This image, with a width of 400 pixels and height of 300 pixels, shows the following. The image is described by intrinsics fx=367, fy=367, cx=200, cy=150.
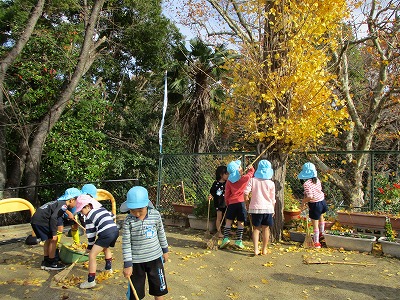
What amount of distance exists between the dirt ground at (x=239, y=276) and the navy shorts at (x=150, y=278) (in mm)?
774

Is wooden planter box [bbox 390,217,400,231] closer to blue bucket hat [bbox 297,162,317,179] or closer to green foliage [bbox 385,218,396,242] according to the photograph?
green foliage [bbox 385,218,396,242]

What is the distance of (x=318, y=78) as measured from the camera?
616 centimetres

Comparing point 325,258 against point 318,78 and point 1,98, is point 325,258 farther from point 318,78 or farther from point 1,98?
point 1,98

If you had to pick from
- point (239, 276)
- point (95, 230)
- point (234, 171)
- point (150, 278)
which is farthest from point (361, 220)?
point (95, 230)

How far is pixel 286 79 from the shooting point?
627 centimetres

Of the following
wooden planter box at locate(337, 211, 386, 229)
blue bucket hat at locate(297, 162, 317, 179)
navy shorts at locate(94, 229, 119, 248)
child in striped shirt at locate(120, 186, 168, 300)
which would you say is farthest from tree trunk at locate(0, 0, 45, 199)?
wooden planter box at locate(337, 211, 386, 229)

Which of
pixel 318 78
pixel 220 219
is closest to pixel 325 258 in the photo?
pixel 220 219

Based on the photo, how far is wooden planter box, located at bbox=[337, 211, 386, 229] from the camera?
6291 mm

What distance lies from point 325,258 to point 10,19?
12760mm

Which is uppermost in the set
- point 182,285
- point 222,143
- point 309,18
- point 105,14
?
point 105,14

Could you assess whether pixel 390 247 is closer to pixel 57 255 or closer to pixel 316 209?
pixel 316 209

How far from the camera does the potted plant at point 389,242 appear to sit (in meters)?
5.73

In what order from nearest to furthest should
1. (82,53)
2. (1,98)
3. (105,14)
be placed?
(1,98) → (82,53) → (105,14)

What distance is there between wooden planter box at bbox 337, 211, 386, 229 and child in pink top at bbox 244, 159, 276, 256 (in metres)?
1.54
